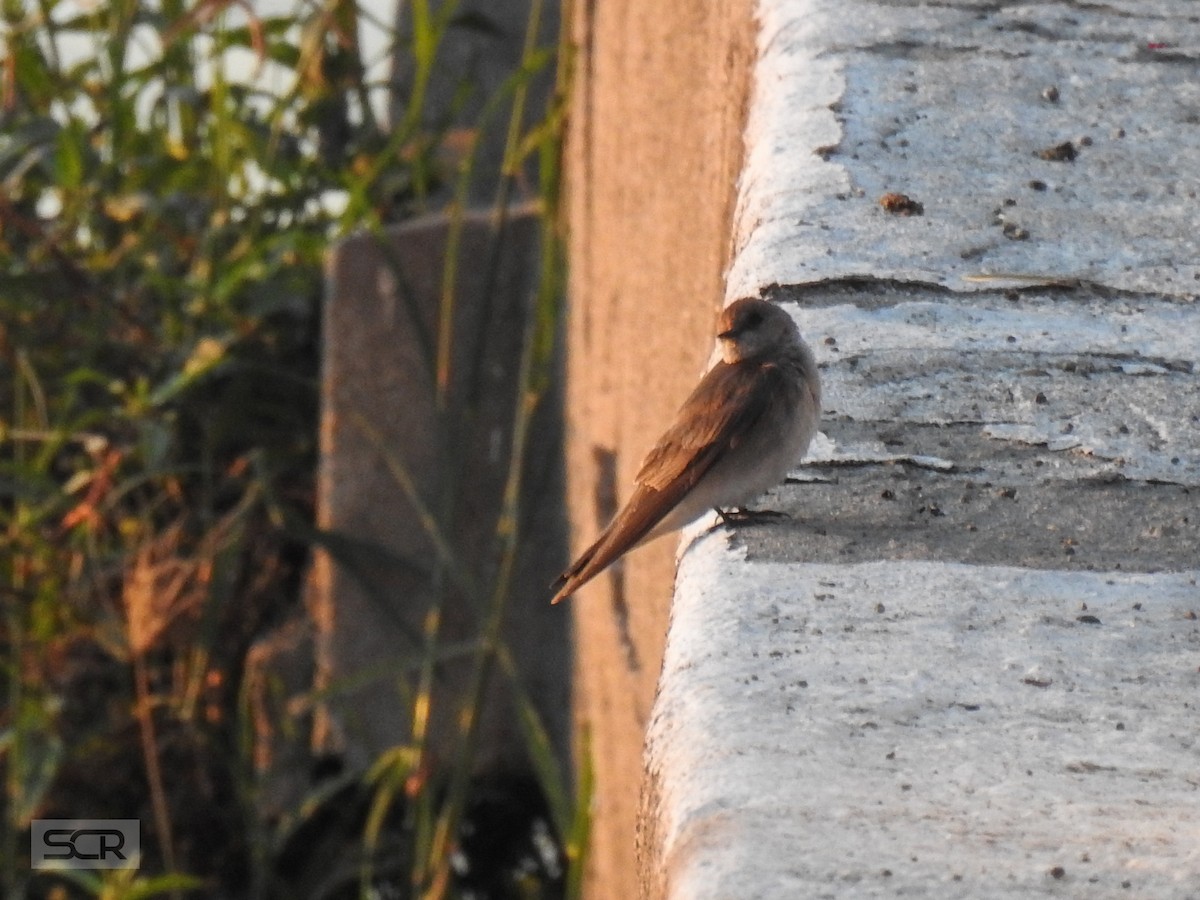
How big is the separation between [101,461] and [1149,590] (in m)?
3.53

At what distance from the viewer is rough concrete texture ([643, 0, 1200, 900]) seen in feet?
4.71

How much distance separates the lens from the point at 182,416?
505cm

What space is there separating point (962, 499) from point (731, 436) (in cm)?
57

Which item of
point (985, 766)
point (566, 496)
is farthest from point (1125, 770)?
point (566, 496)

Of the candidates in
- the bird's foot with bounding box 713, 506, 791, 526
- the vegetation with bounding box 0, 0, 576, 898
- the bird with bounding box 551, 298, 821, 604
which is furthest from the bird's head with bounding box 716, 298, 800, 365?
the vegetation with bounding box 0, 0, 576, 898

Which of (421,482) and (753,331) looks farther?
(421,482)

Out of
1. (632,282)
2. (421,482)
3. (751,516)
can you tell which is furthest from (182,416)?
(751,516)

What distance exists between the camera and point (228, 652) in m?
4.96

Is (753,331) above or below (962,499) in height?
above

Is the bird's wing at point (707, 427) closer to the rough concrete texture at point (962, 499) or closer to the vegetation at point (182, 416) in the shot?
the rough concrete texture at point (962, 499)

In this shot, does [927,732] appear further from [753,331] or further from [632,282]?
[632,282]

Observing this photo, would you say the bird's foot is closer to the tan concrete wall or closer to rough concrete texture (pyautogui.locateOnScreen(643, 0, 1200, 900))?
rough concrete texture (pyautogui.locateOnScreen(643, 0, 1200, 900))

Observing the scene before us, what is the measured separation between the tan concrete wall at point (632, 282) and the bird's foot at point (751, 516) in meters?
0.78

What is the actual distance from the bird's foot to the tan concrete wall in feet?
2.56
